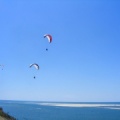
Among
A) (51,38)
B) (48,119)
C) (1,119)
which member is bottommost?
(1,119)

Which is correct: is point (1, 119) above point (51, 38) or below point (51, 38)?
below

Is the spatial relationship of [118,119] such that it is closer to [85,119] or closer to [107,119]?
[107,119]

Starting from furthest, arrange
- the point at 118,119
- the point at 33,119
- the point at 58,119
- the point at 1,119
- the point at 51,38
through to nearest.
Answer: the point at 118,119, the point at 58,119, the point at 33,119, the point at 51,38, the point at 1,119

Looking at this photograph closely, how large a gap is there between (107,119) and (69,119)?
28.7 ft

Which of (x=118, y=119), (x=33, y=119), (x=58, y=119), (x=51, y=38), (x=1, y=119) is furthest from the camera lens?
(x=118, y=119)

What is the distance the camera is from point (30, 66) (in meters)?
25.7

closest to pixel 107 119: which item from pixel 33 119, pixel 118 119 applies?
pixel 118 119

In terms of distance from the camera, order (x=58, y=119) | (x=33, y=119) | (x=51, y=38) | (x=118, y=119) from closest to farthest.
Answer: (x=51, y=38)
(x=33, y=119)
(x=58, y=119)
(x=118, y=119)

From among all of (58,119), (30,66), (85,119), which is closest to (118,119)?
(85,119)

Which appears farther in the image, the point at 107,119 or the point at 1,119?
the point at 107,119

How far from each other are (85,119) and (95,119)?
2.20 m

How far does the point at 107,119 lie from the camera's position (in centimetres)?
6056

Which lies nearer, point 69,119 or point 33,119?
point 33,119

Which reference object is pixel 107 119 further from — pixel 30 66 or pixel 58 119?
pixel 30 66
